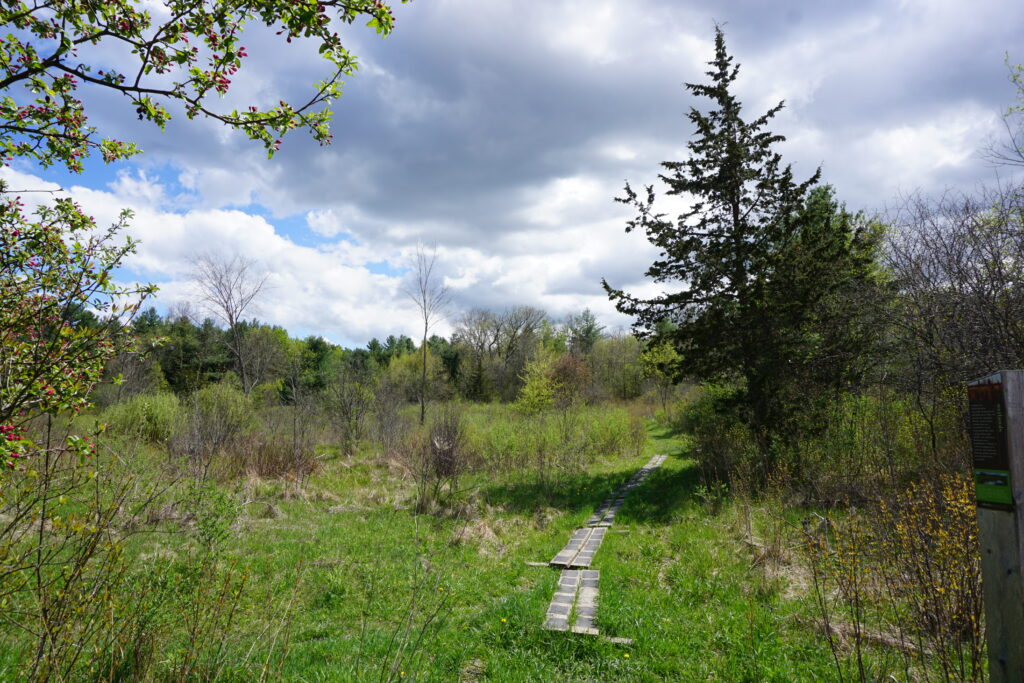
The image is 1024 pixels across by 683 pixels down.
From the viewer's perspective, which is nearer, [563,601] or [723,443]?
[563,601]

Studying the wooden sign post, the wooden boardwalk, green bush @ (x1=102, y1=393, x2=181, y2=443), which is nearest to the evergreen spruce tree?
the wooden boardwalk

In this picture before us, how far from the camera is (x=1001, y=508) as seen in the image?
6.86 feet

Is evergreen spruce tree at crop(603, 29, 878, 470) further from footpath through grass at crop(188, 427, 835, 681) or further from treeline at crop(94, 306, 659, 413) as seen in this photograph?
treeline at crop(94, 306, 659, 413)

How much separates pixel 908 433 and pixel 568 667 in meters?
8.14

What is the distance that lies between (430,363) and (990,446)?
113 feet

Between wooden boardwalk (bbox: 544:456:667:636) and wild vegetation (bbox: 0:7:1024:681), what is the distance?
8.3 inches

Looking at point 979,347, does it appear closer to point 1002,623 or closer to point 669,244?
point 669,244

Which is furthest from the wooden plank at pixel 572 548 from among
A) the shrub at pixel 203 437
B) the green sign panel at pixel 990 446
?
the shrub at pixel 203 437

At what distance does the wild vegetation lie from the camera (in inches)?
114

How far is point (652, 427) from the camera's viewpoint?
969 inches

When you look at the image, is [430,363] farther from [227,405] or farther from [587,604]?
[587,604]

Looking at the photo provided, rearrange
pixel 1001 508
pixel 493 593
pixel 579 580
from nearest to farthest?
1. pixel 1001 508
2. pixel 493 593
3. pixel 579 580

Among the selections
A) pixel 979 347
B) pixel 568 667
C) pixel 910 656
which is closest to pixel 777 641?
pixel 910 656

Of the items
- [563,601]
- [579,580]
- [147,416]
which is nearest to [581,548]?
[579,580]
